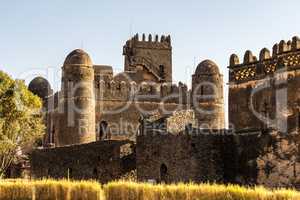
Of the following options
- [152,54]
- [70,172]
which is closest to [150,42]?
[152,54]

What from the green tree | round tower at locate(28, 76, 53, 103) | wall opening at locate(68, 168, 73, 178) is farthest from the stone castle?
the green tree

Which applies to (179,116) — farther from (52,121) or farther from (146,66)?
(146,66)

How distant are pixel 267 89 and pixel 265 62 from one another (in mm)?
1059

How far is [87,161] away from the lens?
1240 inches

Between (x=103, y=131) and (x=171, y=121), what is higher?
(x=171, y=121)

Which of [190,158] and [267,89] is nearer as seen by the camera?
[267,89]

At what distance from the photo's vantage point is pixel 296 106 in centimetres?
1927

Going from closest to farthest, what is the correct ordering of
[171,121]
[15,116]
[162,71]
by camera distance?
[171,121], [15,116], [162,71]

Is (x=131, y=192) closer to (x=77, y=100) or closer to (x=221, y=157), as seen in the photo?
(x=221, y=157)

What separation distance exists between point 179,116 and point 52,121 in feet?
49.3

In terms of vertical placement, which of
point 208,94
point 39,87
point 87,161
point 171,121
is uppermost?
point 39,87

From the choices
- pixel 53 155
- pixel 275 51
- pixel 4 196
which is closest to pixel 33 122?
pixel 53 155

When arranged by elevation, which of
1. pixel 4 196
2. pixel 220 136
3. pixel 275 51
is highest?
pixel 275 51

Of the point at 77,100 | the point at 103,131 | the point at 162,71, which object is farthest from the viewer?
the point at 162,71
